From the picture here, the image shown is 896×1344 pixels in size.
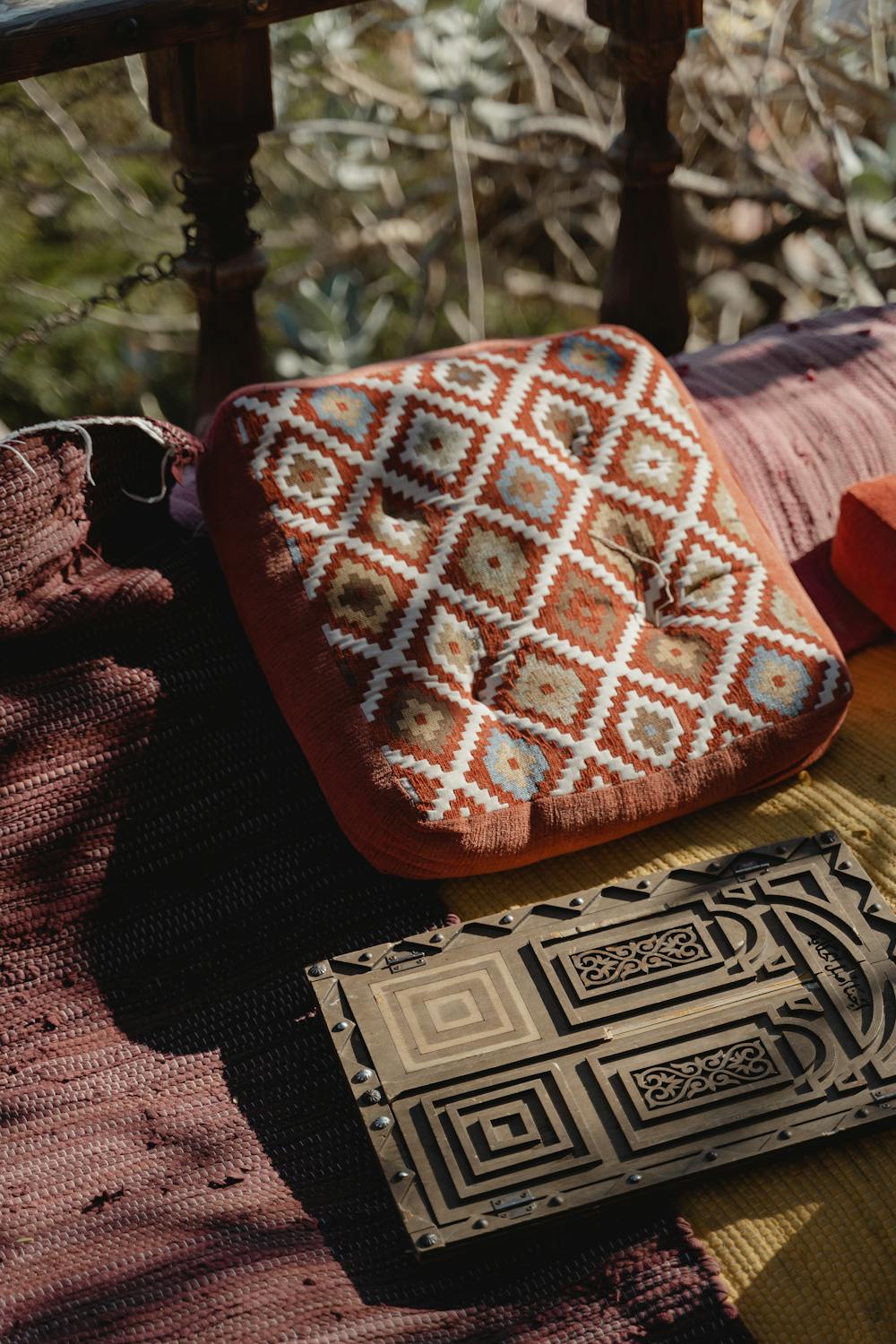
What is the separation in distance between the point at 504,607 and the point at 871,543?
1.77 ft

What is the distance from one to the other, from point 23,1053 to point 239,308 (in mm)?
1177

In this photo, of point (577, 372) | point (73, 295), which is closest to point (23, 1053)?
point (577, 372)

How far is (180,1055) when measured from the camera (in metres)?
1.43

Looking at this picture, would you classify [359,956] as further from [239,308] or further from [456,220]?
[456,220]

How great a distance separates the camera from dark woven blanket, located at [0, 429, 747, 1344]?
122 centimetres

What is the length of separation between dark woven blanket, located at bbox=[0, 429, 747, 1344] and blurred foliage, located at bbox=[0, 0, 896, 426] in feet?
4.82

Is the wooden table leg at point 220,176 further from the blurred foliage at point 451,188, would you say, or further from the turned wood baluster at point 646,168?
the blurred foliage at point 451,188

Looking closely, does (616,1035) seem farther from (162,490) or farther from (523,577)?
(162,490)

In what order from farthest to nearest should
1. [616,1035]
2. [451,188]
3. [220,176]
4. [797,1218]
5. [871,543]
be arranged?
1. [451,188]
2. [220,176]
3. [871,543]
4. [616,1035]
5. [797,1218]

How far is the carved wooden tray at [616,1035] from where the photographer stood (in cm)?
128

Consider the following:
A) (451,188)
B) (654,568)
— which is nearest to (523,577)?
(654,568)

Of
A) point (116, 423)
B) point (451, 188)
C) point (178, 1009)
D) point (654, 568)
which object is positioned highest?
point (116, 423)

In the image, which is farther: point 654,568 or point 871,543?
point 871,543

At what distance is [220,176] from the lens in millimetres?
1975
